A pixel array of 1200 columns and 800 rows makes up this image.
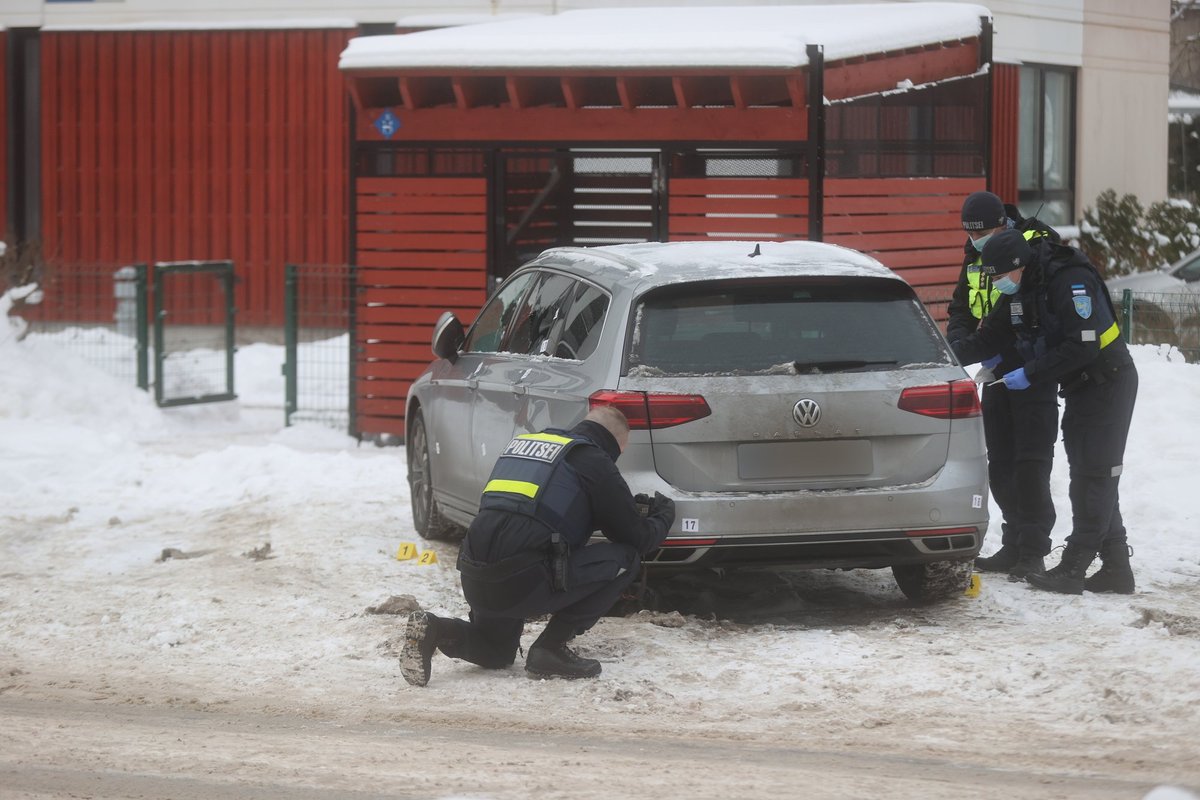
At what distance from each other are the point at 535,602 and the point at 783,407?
131 centimetres

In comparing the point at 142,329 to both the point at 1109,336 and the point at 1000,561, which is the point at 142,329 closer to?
the point at 1000,561

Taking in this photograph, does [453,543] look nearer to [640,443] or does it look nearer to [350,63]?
[640,443]

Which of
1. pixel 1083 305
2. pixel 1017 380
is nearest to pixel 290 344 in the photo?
pixel 1017 380

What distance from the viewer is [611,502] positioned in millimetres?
6516

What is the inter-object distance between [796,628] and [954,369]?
49.3 inches

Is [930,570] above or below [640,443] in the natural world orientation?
below

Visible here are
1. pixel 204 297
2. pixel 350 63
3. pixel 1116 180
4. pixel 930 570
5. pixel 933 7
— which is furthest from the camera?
pixel 1116 180

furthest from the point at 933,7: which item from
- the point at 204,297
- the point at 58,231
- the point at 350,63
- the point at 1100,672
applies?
the point at 58,231

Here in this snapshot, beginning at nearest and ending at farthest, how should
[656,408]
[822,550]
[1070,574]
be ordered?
[656,408] < [822,550] < [1070,574]

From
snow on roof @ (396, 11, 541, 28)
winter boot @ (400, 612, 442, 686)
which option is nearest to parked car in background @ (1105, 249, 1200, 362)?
winter boot @ (400, 612, 442, 686)

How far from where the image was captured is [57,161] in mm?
22094

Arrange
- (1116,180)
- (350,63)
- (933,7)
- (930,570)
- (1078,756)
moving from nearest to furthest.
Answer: (1078,756) → (930,570) → (350,63) → (933,7) → (1116,180)

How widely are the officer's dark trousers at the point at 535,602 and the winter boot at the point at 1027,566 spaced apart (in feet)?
8.32

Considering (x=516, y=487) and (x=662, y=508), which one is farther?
(x=662, y=508)
